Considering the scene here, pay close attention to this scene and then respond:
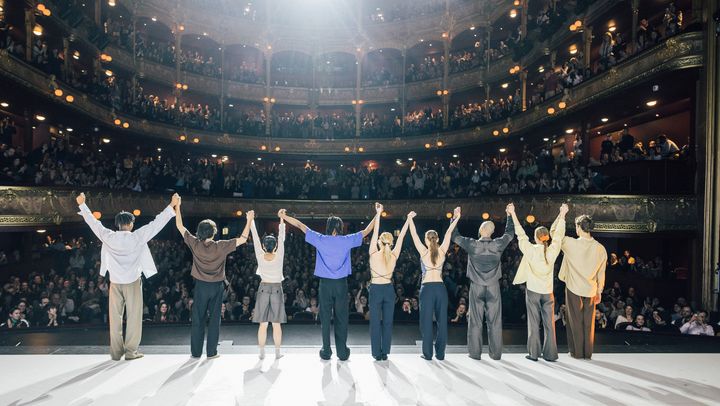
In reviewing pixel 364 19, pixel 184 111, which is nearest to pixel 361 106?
pixel 364 19

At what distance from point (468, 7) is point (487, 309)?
85.5ft

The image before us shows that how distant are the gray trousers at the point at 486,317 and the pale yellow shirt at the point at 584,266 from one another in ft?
3.41

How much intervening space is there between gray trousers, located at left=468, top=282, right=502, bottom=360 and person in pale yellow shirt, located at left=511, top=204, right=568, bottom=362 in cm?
38

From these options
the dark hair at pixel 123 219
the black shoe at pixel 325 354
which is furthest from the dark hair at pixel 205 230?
the black shoe at pixel 325 354

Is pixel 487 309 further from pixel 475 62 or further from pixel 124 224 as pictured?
pixel 475 62

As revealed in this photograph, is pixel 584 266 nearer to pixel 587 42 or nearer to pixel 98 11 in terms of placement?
pixel 587 42

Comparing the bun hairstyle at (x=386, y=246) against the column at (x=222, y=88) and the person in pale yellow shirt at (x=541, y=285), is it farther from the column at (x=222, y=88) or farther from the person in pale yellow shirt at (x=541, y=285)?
the column at (x=222, y=88)

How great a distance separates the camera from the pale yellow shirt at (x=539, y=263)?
19.4 feet

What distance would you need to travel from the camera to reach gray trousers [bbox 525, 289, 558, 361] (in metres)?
5.84

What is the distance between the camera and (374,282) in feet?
19.4

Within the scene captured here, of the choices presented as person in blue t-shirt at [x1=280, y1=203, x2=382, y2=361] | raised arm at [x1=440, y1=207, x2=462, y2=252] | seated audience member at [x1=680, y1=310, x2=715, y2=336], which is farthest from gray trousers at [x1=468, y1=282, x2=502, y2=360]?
seated audience member at [x1=680, y1=310, x2=715, y2=336]

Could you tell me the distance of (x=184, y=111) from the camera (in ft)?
89.4

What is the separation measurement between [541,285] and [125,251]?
557 cm

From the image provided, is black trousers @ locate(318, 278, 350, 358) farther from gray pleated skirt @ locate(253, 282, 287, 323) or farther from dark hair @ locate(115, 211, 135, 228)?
dark hair @ locate(115, 211, 135, 228)
